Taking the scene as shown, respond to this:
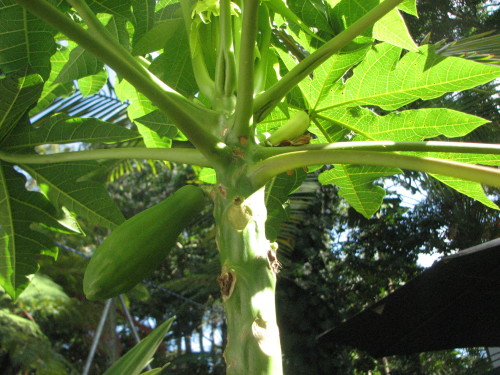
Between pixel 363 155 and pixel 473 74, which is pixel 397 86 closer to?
pixel 473 74

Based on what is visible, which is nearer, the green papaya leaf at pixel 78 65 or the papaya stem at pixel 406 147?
the papaya stem at pixel 406 147

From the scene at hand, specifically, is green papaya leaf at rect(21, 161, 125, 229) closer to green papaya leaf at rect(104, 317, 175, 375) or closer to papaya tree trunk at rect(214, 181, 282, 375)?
green papaya leaf at rect(104, 317, 175, 375)

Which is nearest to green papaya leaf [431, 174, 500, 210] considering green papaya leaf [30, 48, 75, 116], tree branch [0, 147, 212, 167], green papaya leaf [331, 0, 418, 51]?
green papaya leaf [331, 0, 418, 51]

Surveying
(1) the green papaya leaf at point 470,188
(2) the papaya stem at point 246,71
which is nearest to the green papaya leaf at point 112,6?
(2) the papaya stem at point 246,71

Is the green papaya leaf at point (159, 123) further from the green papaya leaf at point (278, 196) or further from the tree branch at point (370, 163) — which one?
the tree branch at point (370, 163)

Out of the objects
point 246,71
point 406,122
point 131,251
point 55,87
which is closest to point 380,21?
point 406,122

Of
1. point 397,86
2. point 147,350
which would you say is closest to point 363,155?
point 397,86
